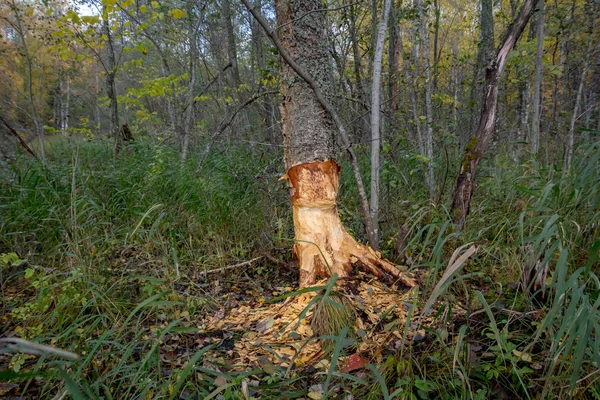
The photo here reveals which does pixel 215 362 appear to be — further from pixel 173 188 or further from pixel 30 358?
pixel 173 188

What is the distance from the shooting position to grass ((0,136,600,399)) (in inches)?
53.7

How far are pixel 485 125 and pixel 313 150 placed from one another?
140 centimetres

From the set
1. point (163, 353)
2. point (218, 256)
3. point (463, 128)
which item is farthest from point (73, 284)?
point (463, 128)

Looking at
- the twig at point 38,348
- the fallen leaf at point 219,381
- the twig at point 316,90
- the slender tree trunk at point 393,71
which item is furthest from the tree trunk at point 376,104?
the twig at point 38,348

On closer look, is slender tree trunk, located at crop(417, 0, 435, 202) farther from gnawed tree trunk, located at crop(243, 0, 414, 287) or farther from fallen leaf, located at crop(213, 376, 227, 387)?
fallen leaf, located at crop(213, 376, 227, 387)

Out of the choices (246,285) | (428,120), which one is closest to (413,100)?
(428,120)

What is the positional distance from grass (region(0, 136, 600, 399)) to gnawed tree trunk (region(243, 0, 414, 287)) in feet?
1.41

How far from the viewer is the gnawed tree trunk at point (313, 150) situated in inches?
91.4

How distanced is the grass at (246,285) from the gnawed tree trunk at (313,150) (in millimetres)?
430

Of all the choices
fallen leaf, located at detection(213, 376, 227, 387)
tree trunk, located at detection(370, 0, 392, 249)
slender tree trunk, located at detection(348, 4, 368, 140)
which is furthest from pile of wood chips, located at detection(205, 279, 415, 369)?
slender tree trunk, located at detection(348, 4, 368, 140)

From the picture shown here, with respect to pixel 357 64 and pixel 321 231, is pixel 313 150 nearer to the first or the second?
pixel 321 231

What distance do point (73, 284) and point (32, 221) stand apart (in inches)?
44.7

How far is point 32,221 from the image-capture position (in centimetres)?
282

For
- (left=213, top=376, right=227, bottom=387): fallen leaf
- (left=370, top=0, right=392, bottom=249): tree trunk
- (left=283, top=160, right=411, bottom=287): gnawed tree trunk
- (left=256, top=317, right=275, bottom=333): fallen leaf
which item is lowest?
(left=256, top=317, right=275, bottom=333): fallen leaf
